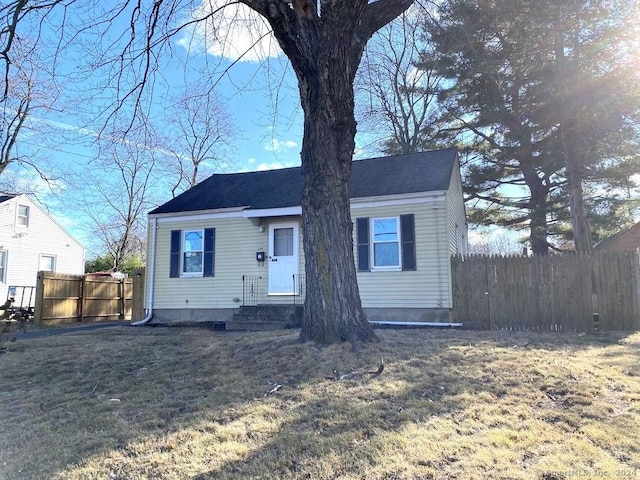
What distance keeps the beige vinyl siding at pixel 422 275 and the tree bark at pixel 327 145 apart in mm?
4980

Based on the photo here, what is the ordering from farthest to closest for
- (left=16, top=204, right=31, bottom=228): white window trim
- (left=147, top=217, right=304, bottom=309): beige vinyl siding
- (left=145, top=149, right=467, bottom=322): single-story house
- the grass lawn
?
1. (left=16, top=204, right=31, bottom=228): white window trim
2. (left=147, top=217, right=304, bottom=309): beige vinyl siding
3. (left=145, top=149, right=467, bottom=322): single-story house
4. the grass lawn

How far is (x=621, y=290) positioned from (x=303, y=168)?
24.0 ft

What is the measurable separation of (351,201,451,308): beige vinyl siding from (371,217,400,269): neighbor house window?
18 cm

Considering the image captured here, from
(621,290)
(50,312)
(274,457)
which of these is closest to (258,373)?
(274,457)

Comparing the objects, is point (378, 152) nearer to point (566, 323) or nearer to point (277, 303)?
point (277, 303)

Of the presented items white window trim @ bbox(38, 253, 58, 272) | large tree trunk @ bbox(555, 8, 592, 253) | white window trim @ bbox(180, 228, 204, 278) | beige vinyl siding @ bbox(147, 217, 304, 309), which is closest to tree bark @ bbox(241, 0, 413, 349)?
beige vinyl siding @ bbox(147, 217, 304, 309)

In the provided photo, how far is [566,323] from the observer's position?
953 centimetres

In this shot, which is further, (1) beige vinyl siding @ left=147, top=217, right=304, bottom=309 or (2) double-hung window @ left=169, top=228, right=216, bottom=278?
(2) double-hung window @ left=169, top=228, right=216, bottom=278

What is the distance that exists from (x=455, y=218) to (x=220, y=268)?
683 cm

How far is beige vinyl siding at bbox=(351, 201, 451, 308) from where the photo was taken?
10.7 meters

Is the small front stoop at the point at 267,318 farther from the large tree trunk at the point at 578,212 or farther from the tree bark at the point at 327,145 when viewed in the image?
the large tree trunk at the point at 578,212

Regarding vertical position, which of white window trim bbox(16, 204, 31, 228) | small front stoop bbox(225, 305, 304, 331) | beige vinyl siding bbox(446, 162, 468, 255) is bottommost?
small front stoop bbox(225, 305, 304, 331)

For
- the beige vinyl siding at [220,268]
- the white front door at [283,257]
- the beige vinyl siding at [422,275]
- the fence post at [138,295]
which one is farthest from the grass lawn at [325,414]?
the fence post at [138,295]

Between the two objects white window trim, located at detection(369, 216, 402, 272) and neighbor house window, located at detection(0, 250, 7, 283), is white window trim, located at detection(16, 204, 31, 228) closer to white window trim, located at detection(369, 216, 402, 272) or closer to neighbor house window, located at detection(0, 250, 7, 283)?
neighbor house window, located at detection(0, 250, 7, 283)
